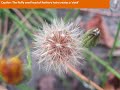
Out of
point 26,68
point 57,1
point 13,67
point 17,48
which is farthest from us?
point 17,48

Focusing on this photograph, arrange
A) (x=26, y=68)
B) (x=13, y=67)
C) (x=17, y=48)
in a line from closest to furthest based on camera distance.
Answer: (x=13, y=67), (x=26, y=68), (x=17, y=48)

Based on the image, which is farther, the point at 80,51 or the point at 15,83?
the point at 80,51

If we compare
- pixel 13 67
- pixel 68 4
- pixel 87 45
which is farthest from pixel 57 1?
pixel 13 67

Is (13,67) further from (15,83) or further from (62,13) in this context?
(62,13)

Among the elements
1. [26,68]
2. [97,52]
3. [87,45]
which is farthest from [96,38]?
[97,52]

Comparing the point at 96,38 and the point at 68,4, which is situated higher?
the point at 68,4

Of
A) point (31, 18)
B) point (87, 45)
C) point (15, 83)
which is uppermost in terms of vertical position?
point (31, 18)

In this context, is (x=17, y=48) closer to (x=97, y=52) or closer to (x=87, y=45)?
(x=97, y=52)
